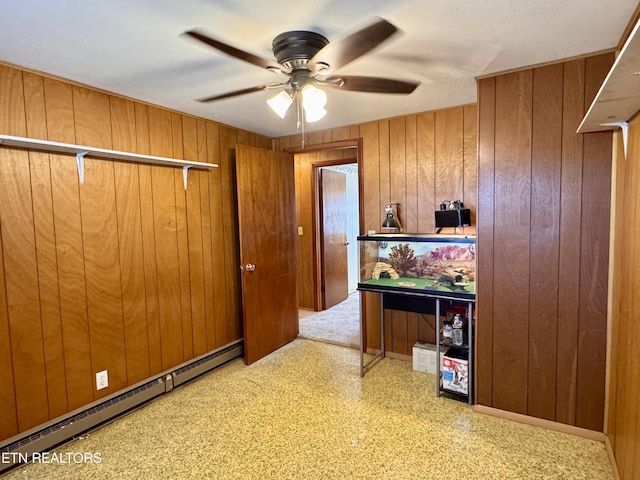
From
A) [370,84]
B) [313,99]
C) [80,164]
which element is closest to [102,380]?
[80,164]

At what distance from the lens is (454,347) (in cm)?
276

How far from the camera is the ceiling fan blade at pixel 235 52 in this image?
1358 mm

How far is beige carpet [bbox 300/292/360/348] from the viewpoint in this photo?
3895 millimetres

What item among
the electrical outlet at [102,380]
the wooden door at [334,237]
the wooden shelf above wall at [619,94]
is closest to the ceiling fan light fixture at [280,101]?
the wooden shelf above wall at [619,94]

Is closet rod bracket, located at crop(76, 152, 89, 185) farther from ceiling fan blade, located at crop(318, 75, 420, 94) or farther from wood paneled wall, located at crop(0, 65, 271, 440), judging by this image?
ceiling fan blade, located at crop(318, 75, 420, 94)

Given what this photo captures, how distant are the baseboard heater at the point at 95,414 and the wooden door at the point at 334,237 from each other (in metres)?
2.28

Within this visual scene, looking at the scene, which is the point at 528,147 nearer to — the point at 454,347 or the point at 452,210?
the point at 452,210

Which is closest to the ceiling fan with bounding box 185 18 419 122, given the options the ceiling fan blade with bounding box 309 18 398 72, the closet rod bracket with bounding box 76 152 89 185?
the ceiling fan blade with bounding box 309 18 398 72

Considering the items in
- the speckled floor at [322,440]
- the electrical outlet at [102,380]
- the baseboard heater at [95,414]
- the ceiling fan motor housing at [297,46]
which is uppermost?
the ceiling fan motor housing at [297,46]

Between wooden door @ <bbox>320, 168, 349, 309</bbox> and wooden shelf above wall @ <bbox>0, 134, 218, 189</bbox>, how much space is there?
7.85ft

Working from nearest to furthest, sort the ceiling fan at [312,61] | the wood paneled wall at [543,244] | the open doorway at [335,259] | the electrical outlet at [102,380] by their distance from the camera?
1. the ceiling fan at [312,61]
2. the wood paneled wall at [543,244]
3. the electrical outlet at [102,380]
4. the open doorway at [335,259]

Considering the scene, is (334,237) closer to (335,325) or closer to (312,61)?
(335,325)

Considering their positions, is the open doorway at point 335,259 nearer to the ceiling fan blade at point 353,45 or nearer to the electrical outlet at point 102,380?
the electrical outlet at point 102,380

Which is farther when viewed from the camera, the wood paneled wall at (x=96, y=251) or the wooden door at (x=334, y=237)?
the wooden door at (x=334, y=237)
